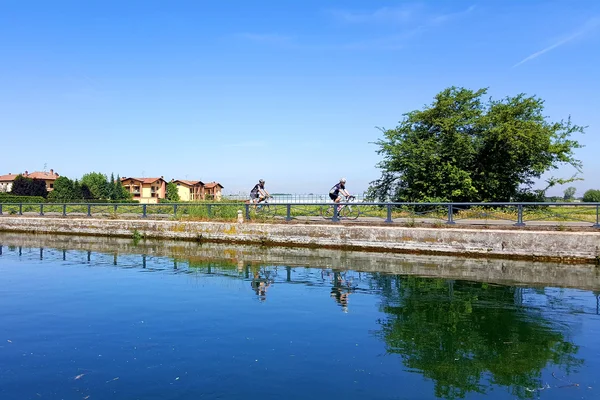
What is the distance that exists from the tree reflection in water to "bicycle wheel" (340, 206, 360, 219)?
8.74 meters

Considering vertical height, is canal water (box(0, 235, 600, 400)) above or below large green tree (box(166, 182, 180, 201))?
below

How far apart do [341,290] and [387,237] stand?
671 centimetres

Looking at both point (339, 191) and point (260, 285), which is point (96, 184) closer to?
point (339, 191)

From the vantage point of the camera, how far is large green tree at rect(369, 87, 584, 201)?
27.7 metres

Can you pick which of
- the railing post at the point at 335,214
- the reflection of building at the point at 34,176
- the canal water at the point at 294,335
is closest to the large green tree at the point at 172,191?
the reflection of building at the point at 34,176

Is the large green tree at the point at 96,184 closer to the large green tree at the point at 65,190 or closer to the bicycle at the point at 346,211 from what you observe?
the large green tree at the point at 65,190

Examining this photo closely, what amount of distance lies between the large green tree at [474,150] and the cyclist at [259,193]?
10430 mm

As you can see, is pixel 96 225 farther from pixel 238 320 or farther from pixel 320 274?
pixel 238 320

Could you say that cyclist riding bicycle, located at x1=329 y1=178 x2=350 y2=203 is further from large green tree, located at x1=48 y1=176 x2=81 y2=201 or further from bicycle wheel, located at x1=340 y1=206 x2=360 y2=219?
large green tree, located at x1=48 y1=176 x2=81 y2=201

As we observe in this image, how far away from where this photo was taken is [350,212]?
68.0ft

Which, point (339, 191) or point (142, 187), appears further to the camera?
point (142, 187)

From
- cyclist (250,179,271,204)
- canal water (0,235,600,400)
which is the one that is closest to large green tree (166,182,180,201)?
cyclist (250,179,271,204)

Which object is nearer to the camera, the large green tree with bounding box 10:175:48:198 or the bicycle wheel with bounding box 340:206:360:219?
the bicycle wheel with bounding box 340:206:360:219

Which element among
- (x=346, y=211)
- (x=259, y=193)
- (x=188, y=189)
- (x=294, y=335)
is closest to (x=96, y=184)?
(x=188, y=189)
